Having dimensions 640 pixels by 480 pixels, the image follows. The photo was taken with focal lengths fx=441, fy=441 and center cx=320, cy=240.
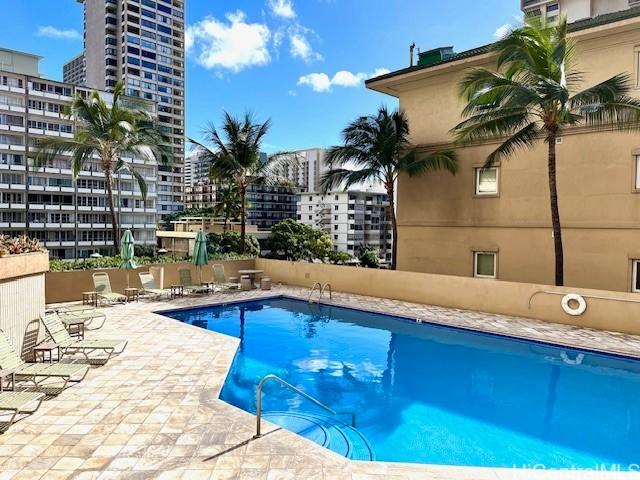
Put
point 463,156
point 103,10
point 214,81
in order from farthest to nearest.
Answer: point 214,81 → point 103,10 → point 463,156

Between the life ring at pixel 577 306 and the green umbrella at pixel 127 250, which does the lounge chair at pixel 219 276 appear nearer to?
the green umbrella at pixel 127 250

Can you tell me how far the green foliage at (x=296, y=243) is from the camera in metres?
57.1

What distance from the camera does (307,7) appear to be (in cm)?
2981

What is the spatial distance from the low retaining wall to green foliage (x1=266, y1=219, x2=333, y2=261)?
114 ft

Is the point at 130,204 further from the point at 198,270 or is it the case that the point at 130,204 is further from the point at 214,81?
the point at 198,270

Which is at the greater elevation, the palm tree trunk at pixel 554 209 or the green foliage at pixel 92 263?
Answer: the palm tree trunk at pixel 554 209

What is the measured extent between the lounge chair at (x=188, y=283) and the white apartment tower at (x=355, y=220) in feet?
306

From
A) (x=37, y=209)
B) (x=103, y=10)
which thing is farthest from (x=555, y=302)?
(x=103, y=10)

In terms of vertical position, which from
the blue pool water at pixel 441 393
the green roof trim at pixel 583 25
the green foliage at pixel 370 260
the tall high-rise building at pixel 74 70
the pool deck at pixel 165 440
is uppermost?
the tall high-rise building at pixel 74 70

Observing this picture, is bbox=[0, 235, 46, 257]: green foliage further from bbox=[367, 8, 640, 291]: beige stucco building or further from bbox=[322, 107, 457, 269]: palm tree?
bbox=[367, 8, 640, 291]: beige stucco building

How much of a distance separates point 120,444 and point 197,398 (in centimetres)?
174

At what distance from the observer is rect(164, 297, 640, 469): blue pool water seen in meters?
6.85

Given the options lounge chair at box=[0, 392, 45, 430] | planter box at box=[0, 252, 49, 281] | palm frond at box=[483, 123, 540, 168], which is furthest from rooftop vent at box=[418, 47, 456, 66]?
lounge chair at box=[0, 392, 45, 430]

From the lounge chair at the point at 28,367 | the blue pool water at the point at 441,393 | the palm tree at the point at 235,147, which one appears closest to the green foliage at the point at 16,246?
the lounge chair at the point at 28,367
